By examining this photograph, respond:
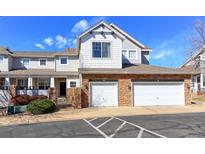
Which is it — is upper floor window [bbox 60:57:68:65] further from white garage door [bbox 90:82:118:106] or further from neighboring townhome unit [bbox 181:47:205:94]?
neighboring townhome unit [bbox 181:47:205:94]

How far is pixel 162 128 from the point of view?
11734mm

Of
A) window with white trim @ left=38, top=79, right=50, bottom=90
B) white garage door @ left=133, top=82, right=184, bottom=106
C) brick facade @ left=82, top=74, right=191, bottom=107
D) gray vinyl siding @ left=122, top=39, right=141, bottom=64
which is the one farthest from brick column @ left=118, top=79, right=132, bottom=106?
window with white trim @ left=38, top=79, right=50, bottom=90

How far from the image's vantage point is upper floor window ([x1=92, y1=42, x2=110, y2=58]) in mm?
24044

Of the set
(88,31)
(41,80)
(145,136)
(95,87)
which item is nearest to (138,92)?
(95,87)

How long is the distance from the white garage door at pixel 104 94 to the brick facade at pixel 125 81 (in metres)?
0.44

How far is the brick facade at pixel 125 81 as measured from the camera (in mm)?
22328

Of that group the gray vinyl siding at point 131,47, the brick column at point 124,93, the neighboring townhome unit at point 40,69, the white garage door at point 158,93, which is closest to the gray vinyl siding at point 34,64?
the neighboring townhome unit at point 40,69

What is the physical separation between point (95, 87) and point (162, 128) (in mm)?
11427

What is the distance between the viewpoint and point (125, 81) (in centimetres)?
2289

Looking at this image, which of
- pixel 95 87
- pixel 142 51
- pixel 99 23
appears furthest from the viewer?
pixel 142 51

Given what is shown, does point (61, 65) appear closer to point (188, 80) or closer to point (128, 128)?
point (188, 80)

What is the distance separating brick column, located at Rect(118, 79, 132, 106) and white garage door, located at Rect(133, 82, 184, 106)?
60 centimetres

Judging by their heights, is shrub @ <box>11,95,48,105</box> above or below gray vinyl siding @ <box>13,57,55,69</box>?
below

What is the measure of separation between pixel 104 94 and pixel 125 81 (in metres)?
2.18
